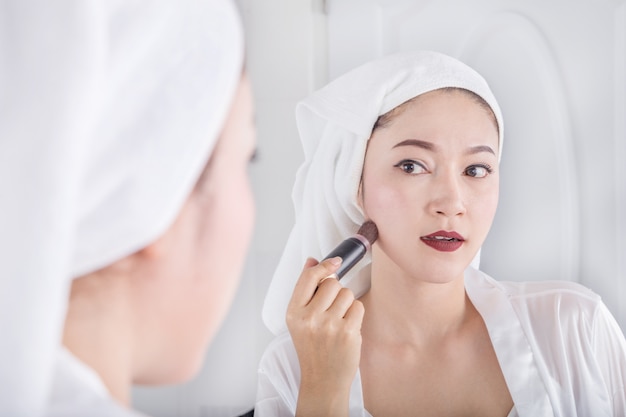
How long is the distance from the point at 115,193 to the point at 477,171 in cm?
48

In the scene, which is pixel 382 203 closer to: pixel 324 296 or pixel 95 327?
pixel 324 296

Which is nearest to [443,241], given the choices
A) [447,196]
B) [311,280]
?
[447,196]

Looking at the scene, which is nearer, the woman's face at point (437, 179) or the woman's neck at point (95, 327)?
the woman's neck at point (95, 327)

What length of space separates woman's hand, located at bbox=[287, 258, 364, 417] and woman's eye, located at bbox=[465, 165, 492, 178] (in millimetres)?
165

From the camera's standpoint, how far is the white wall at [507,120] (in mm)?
751

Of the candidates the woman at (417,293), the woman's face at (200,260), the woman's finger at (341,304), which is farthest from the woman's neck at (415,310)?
the woman's face at (200,260)

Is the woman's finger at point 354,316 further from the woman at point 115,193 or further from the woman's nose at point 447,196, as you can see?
the woman at point 115,193

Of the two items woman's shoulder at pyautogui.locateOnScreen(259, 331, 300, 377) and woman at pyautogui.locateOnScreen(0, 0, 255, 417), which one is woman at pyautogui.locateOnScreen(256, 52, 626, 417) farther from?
woman at pyautogui.locateOnScreen(0, 0, 255, 417)

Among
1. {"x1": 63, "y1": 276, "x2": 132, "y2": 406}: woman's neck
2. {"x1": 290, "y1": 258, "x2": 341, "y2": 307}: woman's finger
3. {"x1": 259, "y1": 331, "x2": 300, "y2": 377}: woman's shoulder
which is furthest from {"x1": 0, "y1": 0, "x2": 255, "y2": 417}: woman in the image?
{"x1": 259, "y1": 331, "x2": 300, "y2": 377}: woman's shoulder

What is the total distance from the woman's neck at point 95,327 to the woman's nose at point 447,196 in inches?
16.5

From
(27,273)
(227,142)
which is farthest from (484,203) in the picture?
(27,273)

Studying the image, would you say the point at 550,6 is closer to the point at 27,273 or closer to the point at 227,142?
the point at 227,142

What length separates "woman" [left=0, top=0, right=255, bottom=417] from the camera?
0.31m

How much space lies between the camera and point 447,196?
72cm
